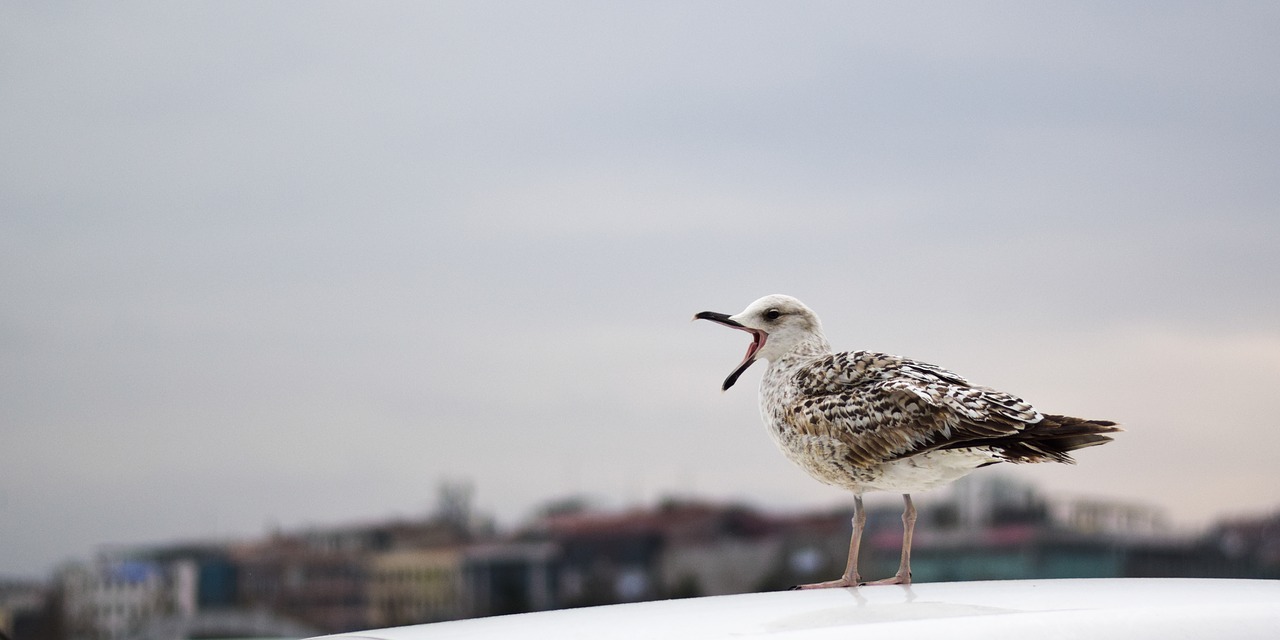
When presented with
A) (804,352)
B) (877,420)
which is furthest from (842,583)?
(804,352)

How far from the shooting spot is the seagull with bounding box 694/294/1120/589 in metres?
2.93

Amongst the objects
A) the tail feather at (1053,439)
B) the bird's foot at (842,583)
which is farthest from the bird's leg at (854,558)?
the tail feather at (1053,439)

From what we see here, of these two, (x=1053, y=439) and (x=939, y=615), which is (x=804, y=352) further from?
(x=939, y=615)

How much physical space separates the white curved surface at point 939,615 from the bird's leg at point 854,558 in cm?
37

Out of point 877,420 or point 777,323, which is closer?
point 877,420

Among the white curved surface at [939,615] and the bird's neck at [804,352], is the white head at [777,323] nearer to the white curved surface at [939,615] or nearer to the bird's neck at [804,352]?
the bird's neck at [804,352]

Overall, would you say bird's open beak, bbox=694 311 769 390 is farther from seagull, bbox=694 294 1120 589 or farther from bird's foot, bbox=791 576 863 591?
bird's foot, bbox=791 576 863 591

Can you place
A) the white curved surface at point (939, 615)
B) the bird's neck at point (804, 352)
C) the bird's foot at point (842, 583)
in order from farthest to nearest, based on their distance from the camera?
1. the bird's neck at point (804, 352)
2. the bird's foot at point (842, 583)
3. the white curved surface at point (939, 615)

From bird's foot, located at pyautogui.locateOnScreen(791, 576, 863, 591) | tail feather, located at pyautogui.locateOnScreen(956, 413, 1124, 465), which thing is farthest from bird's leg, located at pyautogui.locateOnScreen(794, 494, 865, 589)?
tail feather, located at pyautogui.locateOnScreen(956, 413, 1124, 465)

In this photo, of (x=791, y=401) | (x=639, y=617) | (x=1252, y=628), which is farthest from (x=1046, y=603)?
(x=791, y=401)

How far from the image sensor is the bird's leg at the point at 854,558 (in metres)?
2.76

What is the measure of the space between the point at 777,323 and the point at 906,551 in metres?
0.78

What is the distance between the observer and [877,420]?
3.11 metres

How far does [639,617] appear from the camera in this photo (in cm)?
210
